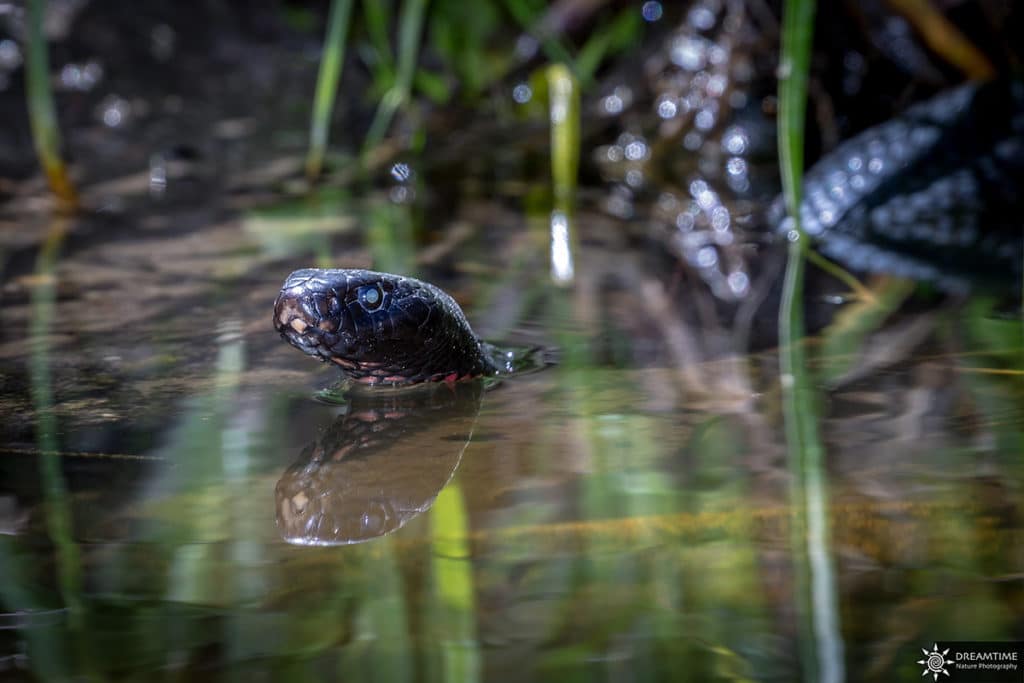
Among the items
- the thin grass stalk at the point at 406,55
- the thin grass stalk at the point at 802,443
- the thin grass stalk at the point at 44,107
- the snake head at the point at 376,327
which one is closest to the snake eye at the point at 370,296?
the snake head at the point at 376,327

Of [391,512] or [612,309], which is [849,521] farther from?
[612,309]

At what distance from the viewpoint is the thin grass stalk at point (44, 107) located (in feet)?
12.8

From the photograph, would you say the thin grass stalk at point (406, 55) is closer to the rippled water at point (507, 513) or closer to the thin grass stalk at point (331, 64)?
the thin grass stalk at point (331, 64)

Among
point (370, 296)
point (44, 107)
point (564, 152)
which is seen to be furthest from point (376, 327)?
point (44, 107)

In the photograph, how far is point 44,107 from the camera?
407 centimetres

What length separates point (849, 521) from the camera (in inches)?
60.5

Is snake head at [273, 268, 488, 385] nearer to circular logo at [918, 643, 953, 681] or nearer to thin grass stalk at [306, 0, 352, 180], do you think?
circular logo at [918, 643, 953, 681]

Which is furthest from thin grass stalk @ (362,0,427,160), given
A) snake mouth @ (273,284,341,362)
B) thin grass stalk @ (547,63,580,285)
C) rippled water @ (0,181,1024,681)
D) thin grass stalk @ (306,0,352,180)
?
snake mouth @ (273,284,341,362)

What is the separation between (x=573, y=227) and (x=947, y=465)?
8.16 feet

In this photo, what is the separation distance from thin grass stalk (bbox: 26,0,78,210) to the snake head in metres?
2.23

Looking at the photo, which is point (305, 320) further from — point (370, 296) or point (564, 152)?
point (564, 152)

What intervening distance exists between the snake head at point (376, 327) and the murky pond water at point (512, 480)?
65 millimetres

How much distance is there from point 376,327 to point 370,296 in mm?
75

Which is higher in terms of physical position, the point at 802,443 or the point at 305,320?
the point at 305,320
